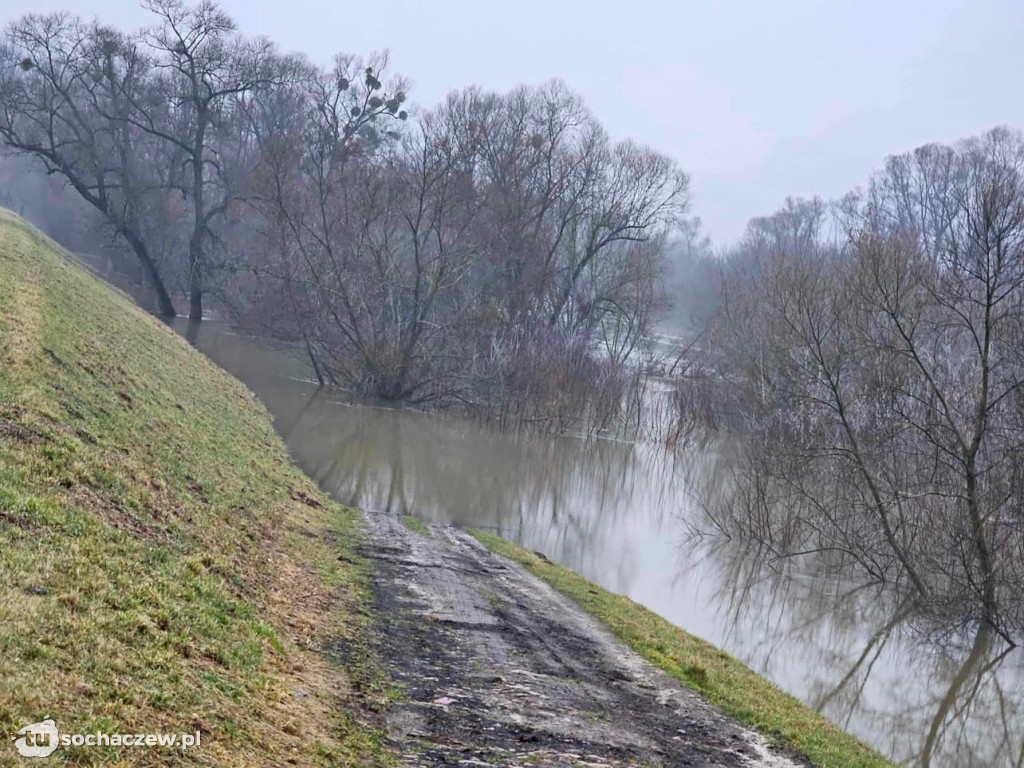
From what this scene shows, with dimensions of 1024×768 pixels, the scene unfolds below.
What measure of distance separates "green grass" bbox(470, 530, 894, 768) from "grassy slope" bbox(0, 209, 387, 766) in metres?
3.64

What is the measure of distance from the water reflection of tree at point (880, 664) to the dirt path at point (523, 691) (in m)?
4.27

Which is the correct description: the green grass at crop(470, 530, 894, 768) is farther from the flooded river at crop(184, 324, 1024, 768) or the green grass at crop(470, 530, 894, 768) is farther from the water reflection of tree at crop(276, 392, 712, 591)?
the water reflection of tree at crop(276, 392, 712, 591)

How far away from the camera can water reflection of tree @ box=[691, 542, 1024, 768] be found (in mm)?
13836

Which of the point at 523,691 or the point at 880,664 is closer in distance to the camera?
the point at 523,691

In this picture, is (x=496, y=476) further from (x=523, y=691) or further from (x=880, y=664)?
(x=523, y=691)

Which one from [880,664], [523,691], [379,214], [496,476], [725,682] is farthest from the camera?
[379,214]

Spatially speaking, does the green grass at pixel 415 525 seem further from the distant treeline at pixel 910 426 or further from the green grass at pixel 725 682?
the distant treeline at pixel 910 426

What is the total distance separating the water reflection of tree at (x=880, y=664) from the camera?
45.4 feet

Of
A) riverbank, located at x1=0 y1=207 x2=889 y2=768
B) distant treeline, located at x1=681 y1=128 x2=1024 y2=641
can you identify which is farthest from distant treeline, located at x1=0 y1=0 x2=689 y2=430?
riverbank, located at x1=0 y1=207 x2=889 y2=768

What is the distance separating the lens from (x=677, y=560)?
22.7 m

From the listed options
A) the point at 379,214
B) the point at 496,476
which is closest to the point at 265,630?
the point at 496,476

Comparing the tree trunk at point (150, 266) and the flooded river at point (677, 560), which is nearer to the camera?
the flooded river at point (677, 560)

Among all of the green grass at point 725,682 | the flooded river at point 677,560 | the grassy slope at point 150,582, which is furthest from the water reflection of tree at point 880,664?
the grassy slope at point 150,582

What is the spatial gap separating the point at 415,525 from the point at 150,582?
480 inches
